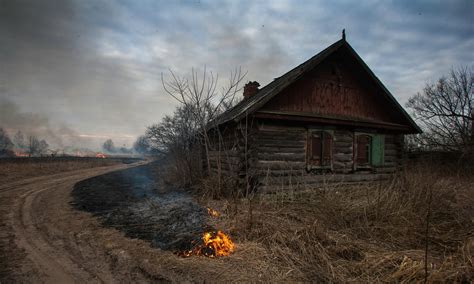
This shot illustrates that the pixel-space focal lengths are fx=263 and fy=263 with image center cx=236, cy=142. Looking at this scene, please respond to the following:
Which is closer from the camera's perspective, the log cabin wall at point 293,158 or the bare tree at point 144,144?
the log cabin wall at point 293,158

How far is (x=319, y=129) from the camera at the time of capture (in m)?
10.2

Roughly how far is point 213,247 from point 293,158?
5.69 metres

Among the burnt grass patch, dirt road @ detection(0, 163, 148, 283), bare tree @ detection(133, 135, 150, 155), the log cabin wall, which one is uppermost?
bare tree @ detection(133, 135, 150, 155)

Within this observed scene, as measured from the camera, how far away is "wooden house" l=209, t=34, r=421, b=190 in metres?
9.09

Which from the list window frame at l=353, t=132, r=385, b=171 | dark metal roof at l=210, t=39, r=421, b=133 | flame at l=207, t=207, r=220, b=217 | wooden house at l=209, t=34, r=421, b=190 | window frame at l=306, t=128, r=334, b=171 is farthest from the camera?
window frame at l=353, t=132, r=385, b=171

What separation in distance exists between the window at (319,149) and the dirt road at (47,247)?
7.51m

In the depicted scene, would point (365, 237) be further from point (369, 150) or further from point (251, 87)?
point (251, 87)

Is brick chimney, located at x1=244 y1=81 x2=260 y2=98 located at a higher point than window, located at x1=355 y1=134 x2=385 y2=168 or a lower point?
higher

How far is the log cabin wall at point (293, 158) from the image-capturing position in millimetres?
9094

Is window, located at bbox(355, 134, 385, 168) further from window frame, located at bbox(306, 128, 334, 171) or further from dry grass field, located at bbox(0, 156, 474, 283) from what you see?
dry grass field, located at bbox(0, 156, 474, 283)

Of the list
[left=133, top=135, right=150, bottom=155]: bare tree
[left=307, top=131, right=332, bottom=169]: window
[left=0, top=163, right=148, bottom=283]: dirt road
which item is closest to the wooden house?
[left=307, top=131, right=332, bottom=169]: window

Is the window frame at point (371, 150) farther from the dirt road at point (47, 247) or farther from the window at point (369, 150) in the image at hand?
the dirt road at point (47, 247)

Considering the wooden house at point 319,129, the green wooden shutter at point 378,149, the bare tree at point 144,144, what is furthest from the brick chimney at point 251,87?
the bare tree at point 144,144

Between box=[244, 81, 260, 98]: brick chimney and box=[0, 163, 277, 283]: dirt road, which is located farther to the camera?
box=[244, 81, 260, 98]: brick chimney
